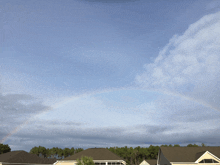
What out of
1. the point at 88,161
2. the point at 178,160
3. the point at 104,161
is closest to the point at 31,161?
the point at 104,161

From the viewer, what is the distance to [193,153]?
175 feet

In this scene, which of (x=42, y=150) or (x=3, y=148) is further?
(x=42, y=150)

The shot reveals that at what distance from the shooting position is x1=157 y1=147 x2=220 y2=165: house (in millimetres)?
47781

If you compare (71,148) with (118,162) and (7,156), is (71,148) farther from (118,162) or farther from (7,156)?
(118,162)

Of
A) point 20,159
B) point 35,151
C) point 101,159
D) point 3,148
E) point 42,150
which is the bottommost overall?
point 35,151

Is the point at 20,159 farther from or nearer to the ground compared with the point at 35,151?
farther from the ground

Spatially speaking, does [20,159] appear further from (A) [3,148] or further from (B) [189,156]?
(B) [189,156]

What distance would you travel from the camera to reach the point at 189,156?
5131 centimetres

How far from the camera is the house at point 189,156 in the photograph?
4778 centimetres

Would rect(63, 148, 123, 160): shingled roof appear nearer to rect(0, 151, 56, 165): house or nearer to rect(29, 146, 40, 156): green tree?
rect(0, 151, 56, 165): house

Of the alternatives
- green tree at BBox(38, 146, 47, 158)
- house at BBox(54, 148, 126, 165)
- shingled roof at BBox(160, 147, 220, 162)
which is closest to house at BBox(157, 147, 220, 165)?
shingled roof at BBox(160, 147, 220, 162)

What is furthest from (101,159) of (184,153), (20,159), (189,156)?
(20,159)

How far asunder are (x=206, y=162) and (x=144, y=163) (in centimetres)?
5026

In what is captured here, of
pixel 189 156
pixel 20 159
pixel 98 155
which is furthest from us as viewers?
pixel 20 159
